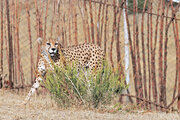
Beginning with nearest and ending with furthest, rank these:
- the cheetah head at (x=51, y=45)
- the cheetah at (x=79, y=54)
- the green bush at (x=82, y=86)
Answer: the green bush at (x=82, y=86) → the cheetah head at (x=51, y=45) → the cheetah at (x=79, y=54)

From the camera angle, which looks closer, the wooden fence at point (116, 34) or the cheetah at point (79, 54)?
the wooden fence at point (116, 34)

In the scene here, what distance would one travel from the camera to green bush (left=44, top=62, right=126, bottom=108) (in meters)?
3.63

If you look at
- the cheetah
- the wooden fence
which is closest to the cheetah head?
the cheetah

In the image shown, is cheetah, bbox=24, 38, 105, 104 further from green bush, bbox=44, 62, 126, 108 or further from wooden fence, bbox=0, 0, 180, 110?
green bush, bbox=44, 62, 126, 108

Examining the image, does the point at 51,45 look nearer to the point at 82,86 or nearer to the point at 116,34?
the point at 116,34

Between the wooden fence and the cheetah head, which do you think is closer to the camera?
the wooden fence

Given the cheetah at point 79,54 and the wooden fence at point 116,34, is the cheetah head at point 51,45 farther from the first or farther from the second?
the wooden fence at point 116,34

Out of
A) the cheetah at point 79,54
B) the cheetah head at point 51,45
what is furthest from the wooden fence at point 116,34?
the cheetah head at point 51,45

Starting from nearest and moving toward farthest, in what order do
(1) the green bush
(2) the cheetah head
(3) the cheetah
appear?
(1) the green bush → (2) the cheetah head → (3) the cheetah

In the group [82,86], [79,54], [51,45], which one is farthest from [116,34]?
[82,86]

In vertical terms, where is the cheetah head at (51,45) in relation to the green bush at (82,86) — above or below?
above

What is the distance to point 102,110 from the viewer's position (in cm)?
363

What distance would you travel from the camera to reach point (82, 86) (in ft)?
11.9

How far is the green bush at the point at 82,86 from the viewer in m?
3.63
